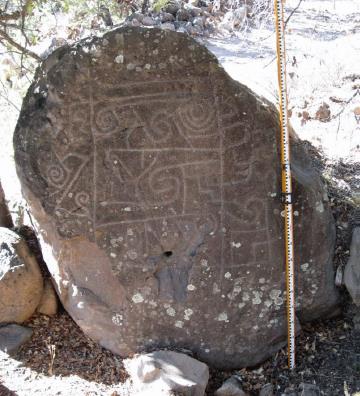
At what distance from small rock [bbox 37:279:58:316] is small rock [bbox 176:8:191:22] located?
24.7 ft

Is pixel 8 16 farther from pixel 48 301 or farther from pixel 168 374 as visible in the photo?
pixel 168 374

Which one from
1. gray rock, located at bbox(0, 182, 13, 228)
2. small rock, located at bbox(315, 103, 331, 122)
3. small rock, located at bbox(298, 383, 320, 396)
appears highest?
small rock, located at bbox(315, 103, 331, 122)

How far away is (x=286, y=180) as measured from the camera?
3266 millimetres

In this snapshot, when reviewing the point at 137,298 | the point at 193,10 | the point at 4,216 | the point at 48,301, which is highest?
the point at 193,10

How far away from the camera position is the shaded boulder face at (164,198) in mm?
3168

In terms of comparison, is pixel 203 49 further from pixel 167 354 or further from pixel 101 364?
pixel 101 364

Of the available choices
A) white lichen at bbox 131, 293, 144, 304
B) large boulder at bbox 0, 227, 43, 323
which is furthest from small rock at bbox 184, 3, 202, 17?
white lichen at bbox 131, 293, 144, 304

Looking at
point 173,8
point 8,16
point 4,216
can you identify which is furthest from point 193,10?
point 4,216

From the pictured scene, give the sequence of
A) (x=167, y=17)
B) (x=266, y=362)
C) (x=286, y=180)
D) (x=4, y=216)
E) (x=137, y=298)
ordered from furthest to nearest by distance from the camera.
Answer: (x=167, y=17) < (x=4, y=216) < (x=266, y=362) < (x=137, y=298) < (x=286, y=180)

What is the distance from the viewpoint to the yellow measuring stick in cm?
311

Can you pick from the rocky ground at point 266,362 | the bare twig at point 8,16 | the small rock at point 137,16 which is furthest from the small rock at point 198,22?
the bare twig at point 8,16

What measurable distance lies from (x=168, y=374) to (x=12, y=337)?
1.07 metres

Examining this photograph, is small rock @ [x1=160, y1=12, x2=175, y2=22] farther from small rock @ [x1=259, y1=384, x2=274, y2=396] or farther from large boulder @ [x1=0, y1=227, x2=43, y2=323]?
small rock @ [x1=259, y1=384, x2=274, y2=396]

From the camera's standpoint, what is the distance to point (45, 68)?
3.23 meters
